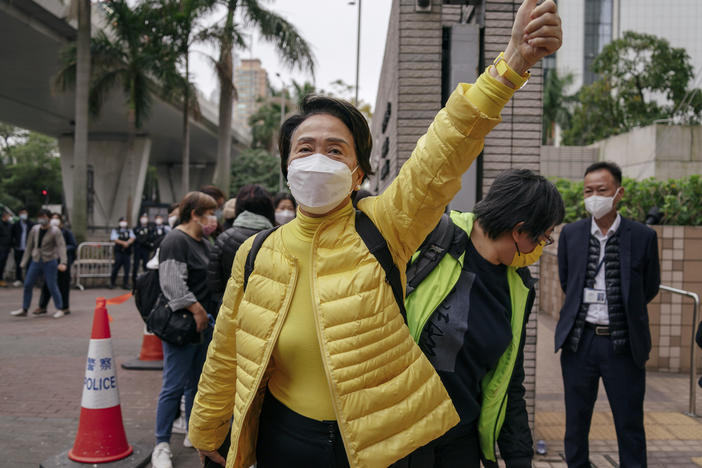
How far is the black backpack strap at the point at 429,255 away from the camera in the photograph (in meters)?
2.12

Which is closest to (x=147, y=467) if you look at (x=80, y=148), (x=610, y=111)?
(x=80, y=148)

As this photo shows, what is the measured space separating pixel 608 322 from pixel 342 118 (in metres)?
2.53

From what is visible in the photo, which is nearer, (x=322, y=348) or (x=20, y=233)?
(x=322, y=348)

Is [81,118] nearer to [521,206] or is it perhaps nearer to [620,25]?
[521,206]

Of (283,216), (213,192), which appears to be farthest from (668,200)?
(213,192)

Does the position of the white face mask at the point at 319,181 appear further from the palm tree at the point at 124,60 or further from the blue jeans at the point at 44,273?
the palm tree at the point at 124,60

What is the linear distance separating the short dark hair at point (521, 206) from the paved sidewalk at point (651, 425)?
2.67 meters

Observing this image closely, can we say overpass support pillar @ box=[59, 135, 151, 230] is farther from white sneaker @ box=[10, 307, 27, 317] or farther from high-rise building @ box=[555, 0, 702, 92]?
high-rise building @ box=[555, 0, 702, 92]

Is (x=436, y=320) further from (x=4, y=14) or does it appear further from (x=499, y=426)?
(x=4, y=14)

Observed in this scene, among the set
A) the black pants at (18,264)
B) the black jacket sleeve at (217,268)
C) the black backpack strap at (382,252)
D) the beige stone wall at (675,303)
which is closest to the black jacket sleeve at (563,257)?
the black jacket sleeve at (217,268)

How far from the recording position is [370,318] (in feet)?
5.52

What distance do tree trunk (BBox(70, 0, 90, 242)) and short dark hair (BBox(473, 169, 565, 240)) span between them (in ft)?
53.0

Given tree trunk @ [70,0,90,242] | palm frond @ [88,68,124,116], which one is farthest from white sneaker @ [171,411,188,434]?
palm frond @ [88,68,124,116]

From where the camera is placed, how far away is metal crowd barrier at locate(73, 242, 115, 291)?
15195mm
